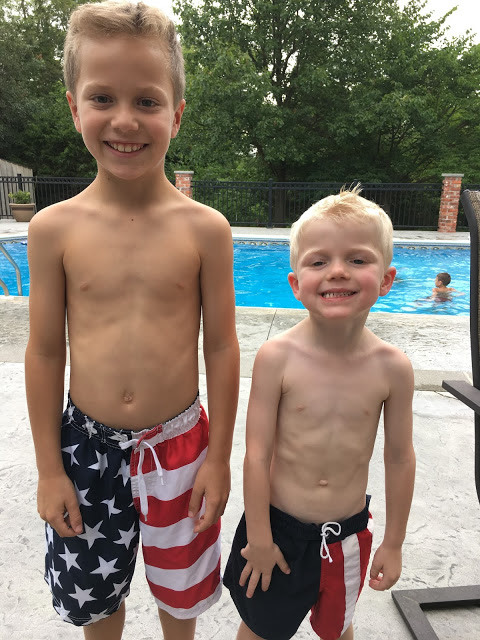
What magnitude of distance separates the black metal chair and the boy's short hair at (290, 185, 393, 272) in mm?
521

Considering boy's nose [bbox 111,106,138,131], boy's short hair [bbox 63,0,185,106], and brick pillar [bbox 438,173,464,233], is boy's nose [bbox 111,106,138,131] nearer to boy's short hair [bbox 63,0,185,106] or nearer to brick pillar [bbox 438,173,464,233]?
boy's short hair [bbox 63,0,185,106]

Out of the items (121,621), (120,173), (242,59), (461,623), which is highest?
(242,59)

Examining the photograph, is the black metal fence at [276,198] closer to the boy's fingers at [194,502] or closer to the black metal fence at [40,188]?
the black metal fence at [40,188]

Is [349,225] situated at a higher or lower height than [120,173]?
lower

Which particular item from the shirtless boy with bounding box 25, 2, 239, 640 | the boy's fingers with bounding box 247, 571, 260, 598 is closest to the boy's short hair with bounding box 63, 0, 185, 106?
the shirtless boy with bounding box 25, 2, 239, 640

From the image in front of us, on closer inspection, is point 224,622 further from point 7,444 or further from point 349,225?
point 7,444

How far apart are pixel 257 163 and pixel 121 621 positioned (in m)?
20.9

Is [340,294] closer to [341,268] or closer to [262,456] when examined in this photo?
[341,268]

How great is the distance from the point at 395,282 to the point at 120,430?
9.58 meters

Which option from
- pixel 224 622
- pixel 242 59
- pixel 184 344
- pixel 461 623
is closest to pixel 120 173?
pixel 184 344

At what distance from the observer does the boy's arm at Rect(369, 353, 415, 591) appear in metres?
1.20

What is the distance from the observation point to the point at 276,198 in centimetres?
1822

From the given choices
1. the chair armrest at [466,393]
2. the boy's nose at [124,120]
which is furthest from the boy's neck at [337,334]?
the boy's nose at [124,120]

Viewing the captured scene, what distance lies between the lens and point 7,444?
258 centimetres
